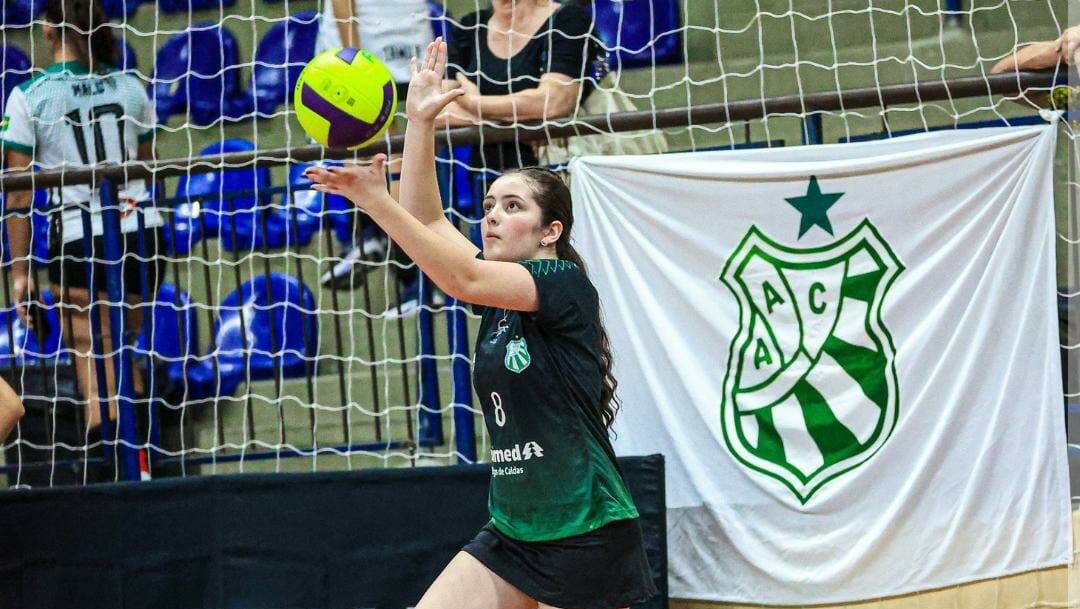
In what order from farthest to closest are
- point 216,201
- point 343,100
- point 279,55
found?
point 279,55
point 216,201
point 343,100

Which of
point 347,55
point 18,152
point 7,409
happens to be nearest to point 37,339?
point 18,152

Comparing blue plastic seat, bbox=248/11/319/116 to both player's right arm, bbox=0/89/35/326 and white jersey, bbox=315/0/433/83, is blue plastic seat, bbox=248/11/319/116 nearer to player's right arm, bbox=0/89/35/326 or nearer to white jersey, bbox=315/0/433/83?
white jersey, bbox=315/0/433/83

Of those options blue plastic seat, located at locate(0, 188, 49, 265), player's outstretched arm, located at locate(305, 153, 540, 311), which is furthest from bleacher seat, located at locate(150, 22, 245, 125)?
player's outstretched arm, located at locate(305, 153, 540, 311)

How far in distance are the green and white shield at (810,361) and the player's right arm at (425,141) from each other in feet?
4.88

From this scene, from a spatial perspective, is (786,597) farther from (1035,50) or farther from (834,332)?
(1035,50)

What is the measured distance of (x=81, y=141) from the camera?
19.0 feet

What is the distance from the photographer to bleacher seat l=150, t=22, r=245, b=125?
7.64m

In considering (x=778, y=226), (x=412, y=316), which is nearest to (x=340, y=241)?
(x=412, y=316)

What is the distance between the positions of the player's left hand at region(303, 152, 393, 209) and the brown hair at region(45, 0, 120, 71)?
3534 millimetres

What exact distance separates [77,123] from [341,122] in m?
2.83

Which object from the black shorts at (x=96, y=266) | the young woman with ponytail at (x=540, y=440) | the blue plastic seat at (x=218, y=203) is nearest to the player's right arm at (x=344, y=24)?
the blue plastic seat at (x=218, y=203)

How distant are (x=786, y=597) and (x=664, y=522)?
52cm

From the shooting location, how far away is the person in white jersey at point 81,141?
5.69 metres

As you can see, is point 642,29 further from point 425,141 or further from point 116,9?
point 425,141
